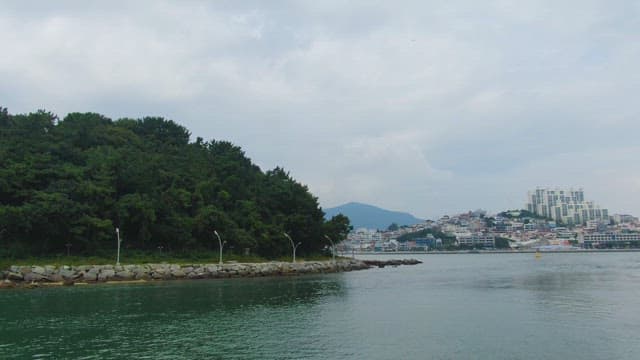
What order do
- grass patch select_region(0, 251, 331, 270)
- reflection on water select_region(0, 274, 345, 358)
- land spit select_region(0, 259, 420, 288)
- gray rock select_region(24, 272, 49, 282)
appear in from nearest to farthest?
reflection on water select_region(0, 274, 345, 358), gray rock select_region(24, 272, 49, 282), land spit select_region(0, 259, 420, 288), grass patch select_region(0, 251, 331, 270)

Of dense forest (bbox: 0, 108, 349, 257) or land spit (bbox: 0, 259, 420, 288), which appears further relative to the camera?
dense forest (bbox: 0, 108, 349, 257)

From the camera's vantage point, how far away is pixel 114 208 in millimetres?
57906

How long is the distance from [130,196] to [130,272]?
33.5ft

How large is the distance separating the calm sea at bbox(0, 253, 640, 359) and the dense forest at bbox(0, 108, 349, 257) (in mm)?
14177

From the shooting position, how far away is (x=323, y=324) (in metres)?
25.3

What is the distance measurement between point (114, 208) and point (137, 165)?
9.22 m

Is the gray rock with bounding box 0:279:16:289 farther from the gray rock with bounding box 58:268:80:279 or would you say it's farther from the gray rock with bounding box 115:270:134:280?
the gray rock with bounding box 115:270:134:280

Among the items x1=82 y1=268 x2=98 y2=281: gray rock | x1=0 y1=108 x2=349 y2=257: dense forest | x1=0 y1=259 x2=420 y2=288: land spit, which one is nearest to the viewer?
x1=0 y1=259 x2=420 y2=288: land spit

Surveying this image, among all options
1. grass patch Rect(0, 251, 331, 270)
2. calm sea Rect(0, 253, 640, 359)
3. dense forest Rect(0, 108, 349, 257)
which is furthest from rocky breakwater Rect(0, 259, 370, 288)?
calm sea Rect(0, 253, 640, 359)

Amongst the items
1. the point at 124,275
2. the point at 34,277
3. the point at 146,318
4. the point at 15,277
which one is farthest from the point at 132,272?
the point at 146,318

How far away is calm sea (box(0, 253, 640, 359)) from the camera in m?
19.0

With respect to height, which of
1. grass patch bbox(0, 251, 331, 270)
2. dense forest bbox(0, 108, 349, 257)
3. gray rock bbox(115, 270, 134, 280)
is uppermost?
dense forest bbox(0, 108, 349, 257)

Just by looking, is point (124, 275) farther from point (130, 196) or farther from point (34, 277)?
point (130, 196)

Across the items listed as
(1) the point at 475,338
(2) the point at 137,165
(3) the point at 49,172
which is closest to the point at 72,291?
(3) the point at 49,172
